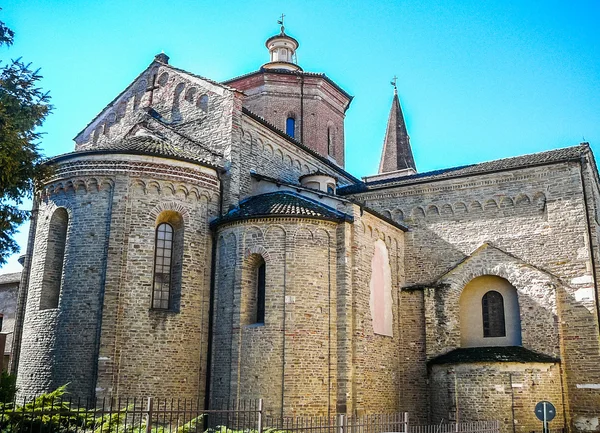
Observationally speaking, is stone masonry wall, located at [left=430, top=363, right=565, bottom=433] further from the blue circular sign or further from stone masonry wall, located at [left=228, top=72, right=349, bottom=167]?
stone masonry wall, located at [left=228, top=72, right=349, bottom=167]

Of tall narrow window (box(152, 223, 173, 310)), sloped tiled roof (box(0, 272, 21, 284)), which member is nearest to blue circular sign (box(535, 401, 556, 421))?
tall narrow window (box(152, 223, 173, 310))

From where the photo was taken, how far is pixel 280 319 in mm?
16453

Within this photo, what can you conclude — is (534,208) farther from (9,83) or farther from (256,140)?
(9,83)

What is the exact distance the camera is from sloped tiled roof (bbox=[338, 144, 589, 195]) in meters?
20.0

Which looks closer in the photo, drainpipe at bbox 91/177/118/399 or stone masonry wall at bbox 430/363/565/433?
drainpipe at bbox 91/177/118/399

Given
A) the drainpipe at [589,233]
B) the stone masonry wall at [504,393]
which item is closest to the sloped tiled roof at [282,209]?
the stone masonry wall at [504,393]

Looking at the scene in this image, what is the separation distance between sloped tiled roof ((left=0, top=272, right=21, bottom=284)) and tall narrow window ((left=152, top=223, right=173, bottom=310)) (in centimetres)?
1549

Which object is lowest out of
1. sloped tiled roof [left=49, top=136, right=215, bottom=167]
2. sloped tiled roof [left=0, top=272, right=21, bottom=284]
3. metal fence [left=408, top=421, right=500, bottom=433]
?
metal fence [left=408, top=421, right=500, bottom=433]

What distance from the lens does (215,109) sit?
20.2 m

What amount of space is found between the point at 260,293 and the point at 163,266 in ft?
9.52

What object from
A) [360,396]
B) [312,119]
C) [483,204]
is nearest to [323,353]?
[360,396]

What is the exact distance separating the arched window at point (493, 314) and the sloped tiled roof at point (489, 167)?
4.31 meters

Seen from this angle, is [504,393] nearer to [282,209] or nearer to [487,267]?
[487,267]

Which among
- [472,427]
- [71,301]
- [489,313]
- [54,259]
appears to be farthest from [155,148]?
[489,313]
